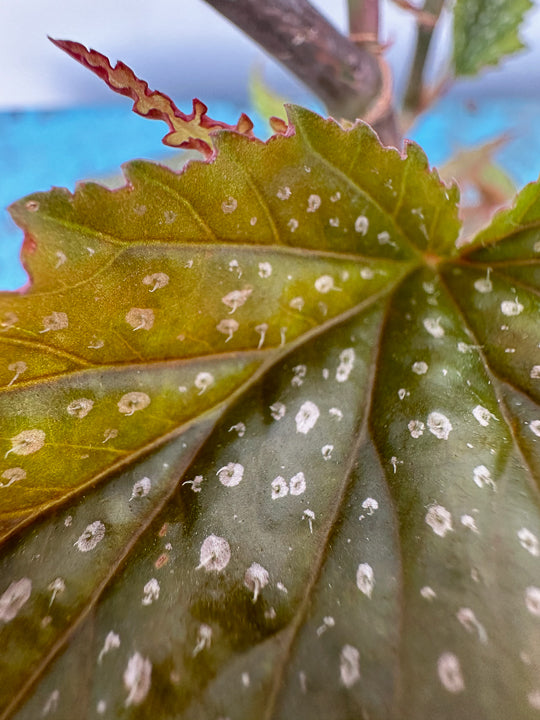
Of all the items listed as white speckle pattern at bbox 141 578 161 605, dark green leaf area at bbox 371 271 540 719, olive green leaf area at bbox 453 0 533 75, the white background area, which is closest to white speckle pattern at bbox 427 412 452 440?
dark green leaf area at bbox 371 271 540 719

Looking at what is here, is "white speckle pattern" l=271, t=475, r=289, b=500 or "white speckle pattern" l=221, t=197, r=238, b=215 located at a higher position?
"white speckle pattern" l=221, t=197, r=238, b=215

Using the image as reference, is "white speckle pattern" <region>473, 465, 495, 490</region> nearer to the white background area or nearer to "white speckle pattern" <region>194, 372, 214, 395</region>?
"white speckle pattern" <region>194, 372, 214, 395</region>

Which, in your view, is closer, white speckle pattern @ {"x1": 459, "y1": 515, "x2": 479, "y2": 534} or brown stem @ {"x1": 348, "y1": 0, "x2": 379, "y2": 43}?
white speckle pattern @ {"x1": 459, "y1": 515, "x2": 479, "y2": 534}

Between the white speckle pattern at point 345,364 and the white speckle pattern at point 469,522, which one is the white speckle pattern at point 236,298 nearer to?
the white speckle pattern at point 345,364

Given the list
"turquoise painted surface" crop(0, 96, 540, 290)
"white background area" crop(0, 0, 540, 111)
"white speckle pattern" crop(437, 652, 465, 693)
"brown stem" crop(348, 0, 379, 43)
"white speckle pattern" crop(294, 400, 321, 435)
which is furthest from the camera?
"turquoise painted surface" crop(0, 96, 540, 290)

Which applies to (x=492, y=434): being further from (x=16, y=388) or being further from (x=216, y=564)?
(x=16, y=388)

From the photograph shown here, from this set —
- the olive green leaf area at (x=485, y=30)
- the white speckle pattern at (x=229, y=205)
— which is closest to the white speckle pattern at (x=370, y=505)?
the white speckle pattern at (x=229, y=205)

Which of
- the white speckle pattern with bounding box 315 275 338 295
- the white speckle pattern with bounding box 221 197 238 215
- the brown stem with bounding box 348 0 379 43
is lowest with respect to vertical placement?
the white speckle pattern with bounding box 315 275 338 295
